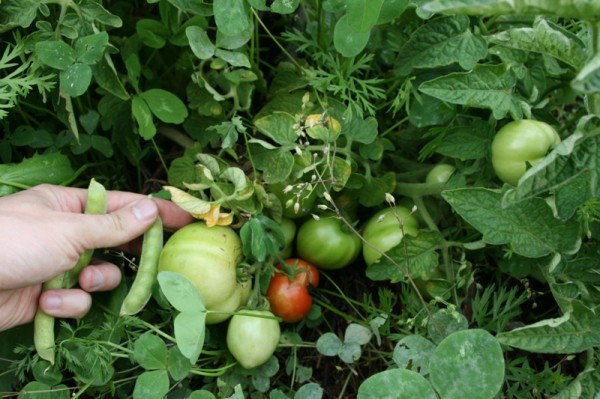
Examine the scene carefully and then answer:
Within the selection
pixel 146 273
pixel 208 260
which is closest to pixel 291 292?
pixel 208 260

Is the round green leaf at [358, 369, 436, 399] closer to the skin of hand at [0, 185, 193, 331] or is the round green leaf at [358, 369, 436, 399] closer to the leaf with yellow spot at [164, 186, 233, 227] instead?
the leaf with yellow spot at [164, 186, 233, 227]

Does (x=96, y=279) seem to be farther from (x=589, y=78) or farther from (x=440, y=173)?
(x=589, y=78)

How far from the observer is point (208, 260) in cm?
159

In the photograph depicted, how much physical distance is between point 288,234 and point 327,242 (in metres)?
0.12

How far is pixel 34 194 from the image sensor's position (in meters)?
1.62

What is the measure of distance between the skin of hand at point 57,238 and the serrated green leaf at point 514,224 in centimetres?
78

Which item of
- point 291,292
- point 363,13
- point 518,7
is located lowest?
point 291,292

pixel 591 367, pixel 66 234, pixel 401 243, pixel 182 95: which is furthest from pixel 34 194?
pixel 591 367

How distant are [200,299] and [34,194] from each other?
531mm

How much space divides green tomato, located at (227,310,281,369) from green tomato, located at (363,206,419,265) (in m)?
0.32

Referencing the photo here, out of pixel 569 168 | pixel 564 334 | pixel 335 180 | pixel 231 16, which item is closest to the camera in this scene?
pixel 569 168

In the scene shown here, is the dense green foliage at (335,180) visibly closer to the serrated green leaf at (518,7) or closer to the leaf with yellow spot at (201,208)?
the leaf with yellow spot at (201,208)

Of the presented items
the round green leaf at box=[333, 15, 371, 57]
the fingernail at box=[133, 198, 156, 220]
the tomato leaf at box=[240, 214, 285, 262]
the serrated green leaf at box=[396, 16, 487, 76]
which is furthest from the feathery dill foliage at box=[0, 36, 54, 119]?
the serrated green leaf at box=[396, 16, 487, 76]

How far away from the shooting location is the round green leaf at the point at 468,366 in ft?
4.10
